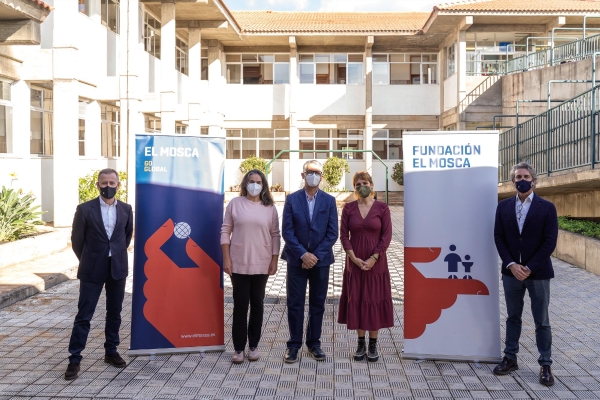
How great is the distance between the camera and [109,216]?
6168 mm

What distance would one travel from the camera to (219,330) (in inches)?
264

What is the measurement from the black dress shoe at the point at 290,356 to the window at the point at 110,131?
611 inches

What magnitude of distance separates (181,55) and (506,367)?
81.2ft

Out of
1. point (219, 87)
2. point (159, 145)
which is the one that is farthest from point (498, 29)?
point (159, 145)

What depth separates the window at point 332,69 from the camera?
31.9m

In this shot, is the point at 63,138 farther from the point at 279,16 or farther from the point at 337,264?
the point at 279,16

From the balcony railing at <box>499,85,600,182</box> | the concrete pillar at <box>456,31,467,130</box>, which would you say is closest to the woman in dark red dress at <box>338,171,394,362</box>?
the balcony railing at <box>499,85,600,182</box>

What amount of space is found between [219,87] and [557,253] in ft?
63.1

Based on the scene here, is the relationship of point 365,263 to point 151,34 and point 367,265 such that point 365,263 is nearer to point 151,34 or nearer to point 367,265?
point 367,265

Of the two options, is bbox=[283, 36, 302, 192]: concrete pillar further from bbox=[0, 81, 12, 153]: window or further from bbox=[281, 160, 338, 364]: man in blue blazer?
bbox=[281, 160, 338, 364]: man in blue blazer

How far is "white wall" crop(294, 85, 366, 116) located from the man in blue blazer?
25.5m

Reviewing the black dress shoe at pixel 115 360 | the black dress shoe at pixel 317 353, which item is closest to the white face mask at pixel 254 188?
the black dress shoe at pixel 317 353

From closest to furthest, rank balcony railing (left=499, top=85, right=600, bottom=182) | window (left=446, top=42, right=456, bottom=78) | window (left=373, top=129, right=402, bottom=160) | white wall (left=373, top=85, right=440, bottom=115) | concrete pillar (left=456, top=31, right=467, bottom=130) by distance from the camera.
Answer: balcony railing (left=499, top=85, right=600, bottom=182)
concrete pillar (left=456, top=31, right=467, bottom=130)
window (left=446, top=42, right=456, bottom=78)
white wall (left=373, top=85, right=440, bottom=115)
window (left=373, top=129, right=402, bottom=160)

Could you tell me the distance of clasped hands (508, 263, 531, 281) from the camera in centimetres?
573
